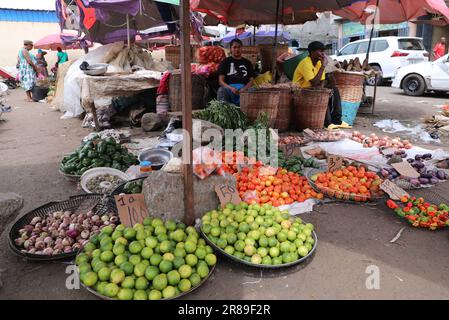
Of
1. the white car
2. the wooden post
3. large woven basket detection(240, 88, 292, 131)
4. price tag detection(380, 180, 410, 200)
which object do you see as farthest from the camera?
the white car

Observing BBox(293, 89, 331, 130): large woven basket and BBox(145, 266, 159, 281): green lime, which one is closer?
BBox(145, 266, 159, 281): green lime

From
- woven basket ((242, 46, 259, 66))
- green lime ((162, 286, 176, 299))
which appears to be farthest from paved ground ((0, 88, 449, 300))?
woven basket ((242, 46, 259, 66))

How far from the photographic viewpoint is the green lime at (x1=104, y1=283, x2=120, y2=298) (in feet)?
6.77

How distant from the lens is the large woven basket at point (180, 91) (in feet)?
21.8

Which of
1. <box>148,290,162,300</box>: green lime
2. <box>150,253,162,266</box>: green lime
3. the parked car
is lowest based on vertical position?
<box>148,290,162,300</box>: green lime

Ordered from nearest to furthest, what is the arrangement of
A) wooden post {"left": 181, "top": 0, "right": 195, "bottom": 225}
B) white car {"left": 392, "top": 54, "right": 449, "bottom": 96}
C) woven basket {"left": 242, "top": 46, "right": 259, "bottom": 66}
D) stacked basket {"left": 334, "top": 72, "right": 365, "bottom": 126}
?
wooden post {"left": 181, "top": 0, "right": 195, "bottom": 225} < stacked basket {"left": 334, "top": 72, "right": 365, "bottom": 126} < woven basket {"left": 242, "top": 46, "right": 259, "bottom": 66} < white car {"left": 392, "top": 54, "right": 449, "bottom": 96}

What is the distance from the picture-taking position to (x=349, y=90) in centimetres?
681

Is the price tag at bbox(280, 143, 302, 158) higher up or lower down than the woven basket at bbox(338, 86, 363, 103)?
lower down

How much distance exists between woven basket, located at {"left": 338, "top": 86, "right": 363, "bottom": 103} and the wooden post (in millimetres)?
5034

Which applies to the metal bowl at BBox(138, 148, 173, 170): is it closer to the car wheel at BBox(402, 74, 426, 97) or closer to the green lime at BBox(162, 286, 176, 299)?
the green lime at BBox(162, 286, 176, 299)

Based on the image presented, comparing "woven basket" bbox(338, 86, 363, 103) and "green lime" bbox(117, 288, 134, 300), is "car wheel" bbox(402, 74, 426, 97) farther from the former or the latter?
"green lime" bbox(117, 288, 134, 300)

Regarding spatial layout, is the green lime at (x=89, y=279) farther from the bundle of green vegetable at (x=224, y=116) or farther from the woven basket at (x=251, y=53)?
the woven basket at (x=251, y=53)

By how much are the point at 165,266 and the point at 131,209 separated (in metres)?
0.76
